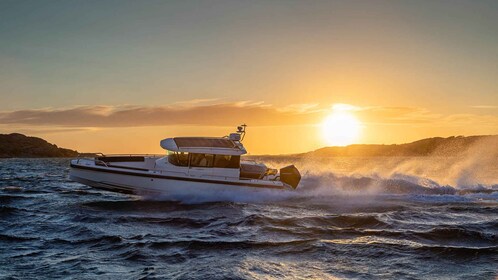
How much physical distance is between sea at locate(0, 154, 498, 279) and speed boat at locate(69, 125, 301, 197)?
69 cm

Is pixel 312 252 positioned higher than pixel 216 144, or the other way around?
pixel 216 144

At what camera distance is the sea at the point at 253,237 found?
11.4m

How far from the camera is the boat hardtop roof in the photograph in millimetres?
24047

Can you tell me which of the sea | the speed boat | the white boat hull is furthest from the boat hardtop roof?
the sea

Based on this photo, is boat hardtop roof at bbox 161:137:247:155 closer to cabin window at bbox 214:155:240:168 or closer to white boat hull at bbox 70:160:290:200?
cabin window at bbox 214:155:240:168

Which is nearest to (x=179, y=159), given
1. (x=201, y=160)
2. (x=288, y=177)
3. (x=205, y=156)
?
(x=201, y=160)

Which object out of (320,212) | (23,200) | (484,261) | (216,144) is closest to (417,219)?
(320,212)

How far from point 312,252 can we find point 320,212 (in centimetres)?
758

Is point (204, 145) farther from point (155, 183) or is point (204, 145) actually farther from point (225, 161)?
point (155, 183)

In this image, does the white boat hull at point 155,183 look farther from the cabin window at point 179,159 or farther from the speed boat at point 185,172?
the cabin window at point 179,159

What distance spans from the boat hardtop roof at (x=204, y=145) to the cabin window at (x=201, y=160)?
238 mm

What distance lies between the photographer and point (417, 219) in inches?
739

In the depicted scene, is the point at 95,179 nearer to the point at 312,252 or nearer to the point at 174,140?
the point at 174,140

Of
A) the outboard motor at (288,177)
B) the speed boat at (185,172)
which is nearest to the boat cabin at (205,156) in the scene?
the speed boat at (185,172)
